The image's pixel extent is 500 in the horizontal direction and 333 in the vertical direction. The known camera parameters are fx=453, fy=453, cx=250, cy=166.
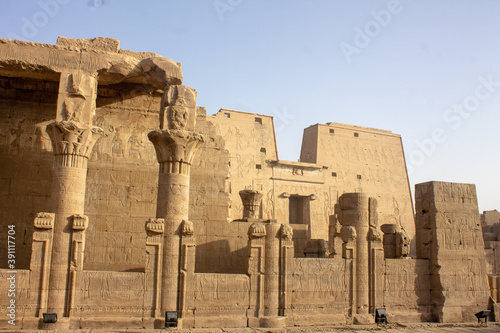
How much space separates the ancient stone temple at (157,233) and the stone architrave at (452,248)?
36 millimetres

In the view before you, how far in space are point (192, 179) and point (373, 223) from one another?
18.3ft

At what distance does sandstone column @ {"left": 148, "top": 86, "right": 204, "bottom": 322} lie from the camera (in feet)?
31.2

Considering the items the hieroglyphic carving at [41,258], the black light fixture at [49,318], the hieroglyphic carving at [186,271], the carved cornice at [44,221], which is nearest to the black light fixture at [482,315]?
the hieroglyphic carving at [186,271]

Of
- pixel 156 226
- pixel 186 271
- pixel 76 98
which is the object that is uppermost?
pixel 76 98

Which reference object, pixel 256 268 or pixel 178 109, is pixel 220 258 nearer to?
pixel 256 268

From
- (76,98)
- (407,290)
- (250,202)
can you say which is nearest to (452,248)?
(407,290)

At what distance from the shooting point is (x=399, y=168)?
30938mm

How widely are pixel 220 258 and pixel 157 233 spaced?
388 centimetres

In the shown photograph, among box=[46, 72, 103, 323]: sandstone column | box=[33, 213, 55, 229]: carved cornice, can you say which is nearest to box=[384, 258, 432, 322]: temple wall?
box=[46, 72, 103, 323]: sandstone column

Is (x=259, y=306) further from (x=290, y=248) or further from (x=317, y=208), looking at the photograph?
(x=317, y=208)

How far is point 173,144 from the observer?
33.6 feet

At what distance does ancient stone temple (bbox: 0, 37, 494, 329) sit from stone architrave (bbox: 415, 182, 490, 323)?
36 millimetres

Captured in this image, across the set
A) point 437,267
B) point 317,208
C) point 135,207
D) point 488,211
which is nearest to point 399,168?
point 488,211

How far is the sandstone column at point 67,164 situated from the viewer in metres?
9.07
